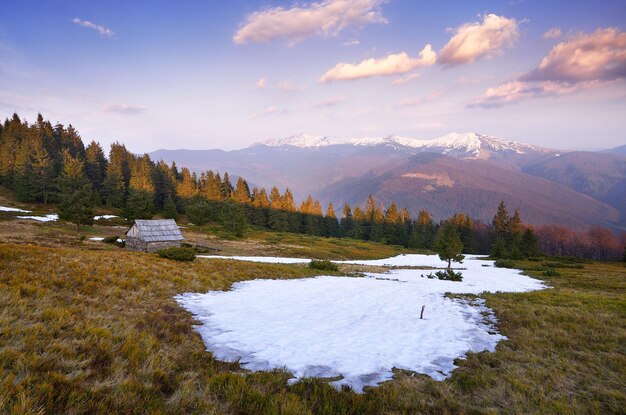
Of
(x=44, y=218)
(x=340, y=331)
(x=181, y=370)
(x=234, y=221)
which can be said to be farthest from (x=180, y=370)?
(x=44, y=218)

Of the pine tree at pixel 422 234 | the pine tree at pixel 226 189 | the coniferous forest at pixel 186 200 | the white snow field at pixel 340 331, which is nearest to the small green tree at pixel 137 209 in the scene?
the coniferous forest at pixel 186 200

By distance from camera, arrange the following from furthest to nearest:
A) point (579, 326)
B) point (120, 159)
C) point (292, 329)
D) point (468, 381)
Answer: point (120, 159), point (579, 326), point (292, 329), point (468, 381)

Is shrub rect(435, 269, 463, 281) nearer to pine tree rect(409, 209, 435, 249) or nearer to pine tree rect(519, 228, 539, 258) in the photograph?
pine tree rect(519, 228, 539, 258)

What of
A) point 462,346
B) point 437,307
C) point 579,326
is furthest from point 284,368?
point 579,326

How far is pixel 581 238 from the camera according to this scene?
130m

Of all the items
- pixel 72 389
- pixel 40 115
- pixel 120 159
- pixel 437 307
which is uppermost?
pixel 40 115

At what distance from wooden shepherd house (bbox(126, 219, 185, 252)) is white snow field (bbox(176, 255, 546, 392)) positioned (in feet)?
85.1

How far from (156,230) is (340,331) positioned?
116 ft

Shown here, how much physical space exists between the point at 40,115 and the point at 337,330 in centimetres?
13643

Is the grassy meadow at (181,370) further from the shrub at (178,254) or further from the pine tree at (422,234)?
the pine tree at (422,234)

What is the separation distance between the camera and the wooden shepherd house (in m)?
37.2

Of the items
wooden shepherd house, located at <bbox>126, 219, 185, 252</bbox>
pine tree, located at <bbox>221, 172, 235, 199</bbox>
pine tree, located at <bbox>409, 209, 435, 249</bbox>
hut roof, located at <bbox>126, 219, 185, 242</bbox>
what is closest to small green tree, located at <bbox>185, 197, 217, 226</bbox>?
pine tree, located at <bbox>221, 172, 235, 199</bbox>

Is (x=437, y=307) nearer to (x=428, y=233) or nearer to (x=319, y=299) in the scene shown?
(x=319, y=299)

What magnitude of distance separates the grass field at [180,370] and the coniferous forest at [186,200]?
59386 mm
